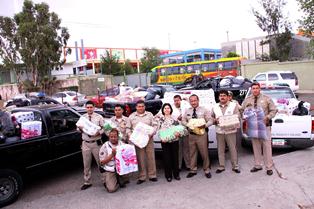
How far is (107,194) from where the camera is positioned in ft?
18.3

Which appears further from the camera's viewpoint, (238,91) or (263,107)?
(238,91)

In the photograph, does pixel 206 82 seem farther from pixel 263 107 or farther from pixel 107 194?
pixel 107 194

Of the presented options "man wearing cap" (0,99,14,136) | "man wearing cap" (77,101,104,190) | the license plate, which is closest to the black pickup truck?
"man wearing cap" (0,99,14,136)

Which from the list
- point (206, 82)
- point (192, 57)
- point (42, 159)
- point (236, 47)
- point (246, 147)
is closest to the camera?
point (42, 159)

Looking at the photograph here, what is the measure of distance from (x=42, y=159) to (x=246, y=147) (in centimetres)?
489

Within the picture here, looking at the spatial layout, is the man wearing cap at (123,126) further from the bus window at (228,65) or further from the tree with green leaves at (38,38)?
the bus window at (228,65)

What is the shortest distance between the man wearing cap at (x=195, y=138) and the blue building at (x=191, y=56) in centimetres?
4020

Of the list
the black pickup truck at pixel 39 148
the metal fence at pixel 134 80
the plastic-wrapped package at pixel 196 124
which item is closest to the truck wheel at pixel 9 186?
the black pickup truck at pixel 39 148

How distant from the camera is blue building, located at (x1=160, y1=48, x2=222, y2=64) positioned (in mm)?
46959

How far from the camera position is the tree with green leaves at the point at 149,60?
193 ft

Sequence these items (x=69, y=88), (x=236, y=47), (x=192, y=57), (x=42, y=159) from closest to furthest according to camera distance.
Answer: (x=42, y=159) → (x=69, y=88) → (x=192, y=57) → (x=236, y=47)

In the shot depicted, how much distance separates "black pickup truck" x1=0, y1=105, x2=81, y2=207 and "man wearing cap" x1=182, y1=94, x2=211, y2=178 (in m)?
2.29

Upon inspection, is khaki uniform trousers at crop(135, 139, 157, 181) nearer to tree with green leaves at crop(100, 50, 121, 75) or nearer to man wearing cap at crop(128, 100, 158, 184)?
man wearing cap at crop(128, 100, 158, 184)

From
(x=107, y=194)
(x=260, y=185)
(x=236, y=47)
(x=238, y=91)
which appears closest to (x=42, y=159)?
(x=107, y=194)
